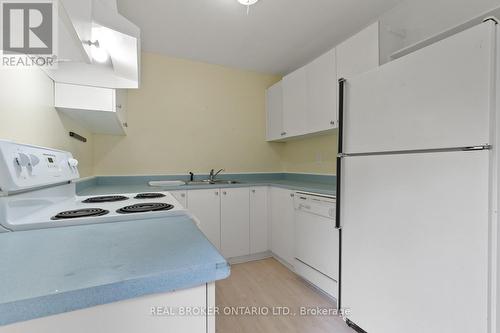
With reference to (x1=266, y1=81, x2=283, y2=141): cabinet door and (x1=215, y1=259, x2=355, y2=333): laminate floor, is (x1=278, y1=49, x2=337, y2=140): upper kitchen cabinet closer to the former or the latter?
(x1=266, y1=81, x2=283, y2=141): cabinet door

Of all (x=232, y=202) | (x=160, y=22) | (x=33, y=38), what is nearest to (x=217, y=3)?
(x=160, y=22)

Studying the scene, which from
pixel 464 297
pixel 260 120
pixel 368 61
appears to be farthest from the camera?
pixel 260 120

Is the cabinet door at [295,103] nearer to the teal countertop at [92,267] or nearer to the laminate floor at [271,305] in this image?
the laminate floor at [271,305]

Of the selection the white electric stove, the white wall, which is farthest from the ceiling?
the white electric stove

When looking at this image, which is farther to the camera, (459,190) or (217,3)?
(217,3)

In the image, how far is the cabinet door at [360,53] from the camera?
1622 mm

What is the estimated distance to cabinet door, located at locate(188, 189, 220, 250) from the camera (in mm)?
2262

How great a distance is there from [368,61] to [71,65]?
6.00ft

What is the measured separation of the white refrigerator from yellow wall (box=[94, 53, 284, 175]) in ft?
5.56

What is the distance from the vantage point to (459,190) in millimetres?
950

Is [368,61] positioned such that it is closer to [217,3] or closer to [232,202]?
[217,3]

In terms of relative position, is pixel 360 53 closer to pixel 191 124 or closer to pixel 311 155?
pixel 311 155

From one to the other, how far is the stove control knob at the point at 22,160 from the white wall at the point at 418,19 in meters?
2.03

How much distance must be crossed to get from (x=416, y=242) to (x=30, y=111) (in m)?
1.96
